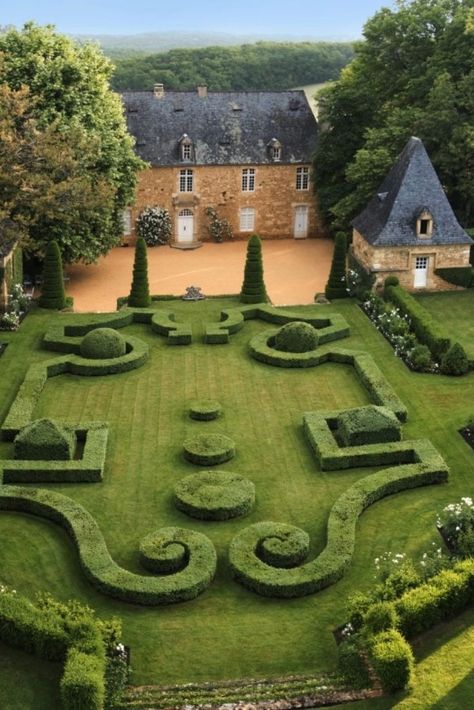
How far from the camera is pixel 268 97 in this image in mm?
62000

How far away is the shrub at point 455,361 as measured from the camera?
124 feet

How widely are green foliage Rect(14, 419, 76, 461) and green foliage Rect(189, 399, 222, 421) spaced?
5293 millimetres

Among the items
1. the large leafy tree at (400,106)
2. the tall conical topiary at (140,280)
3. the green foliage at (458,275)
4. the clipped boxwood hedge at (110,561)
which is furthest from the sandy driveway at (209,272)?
the clipped boxwood hedge at (110,561)

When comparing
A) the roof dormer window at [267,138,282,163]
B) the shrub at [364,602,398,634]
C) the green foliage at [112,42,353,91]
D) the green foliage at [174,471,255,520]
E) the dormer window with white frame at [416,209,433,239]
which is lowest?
the green foliage at [174,471,255,520]

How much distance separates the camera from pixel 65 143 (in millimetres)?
41562

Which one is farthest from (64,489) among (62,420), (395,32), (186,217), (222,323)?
(395,32)

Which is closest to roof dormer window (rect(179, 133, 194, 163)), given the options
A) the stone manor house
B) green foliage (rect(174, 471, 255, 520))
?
the stone manor house

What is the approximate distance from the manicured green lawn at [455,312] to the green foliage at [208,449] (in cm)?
1420

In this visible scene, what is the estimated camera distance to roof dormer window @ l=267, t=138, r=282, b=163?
60312mm

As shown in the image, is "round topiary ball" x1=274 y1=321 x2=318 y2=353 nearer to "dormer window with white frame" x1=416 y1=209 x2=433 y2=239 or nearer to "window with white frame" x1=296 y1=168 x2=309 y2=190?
"dormer window with white frame" x1=416 y1=209 x2=433 y2=239

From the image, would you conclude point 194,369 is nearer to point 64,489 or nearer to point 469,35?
point 64,489

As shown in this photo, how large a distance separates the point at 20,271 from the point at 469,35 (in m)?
28.9

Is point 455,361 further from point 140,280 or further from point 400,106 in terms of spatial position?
point 400,106

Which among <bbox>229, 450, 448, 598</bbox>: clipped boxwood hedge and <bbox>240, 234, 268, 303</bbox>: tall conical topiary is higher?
<bbox>240, 234, 268, 303</bbox>: tall conical topiary
